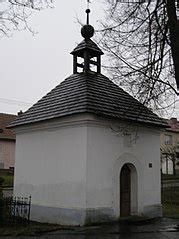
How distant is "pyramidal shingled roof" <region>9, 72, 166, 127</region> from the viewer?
1308 cm

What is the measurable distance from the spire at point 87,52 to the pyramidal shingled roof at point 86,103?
46 cm

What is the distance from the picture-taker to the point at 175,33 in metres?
9.46

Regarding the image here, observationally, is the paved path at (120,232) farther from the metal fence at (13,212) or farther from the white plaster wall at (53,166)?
the metal fence at (13,212)

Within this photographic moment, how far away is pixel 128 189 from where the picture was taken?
47.2 feet

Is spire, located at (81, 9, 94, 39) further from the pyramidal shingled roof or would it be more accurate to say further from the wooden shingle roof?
the wooden shingle roof

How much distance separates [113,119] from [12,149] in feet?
96.5

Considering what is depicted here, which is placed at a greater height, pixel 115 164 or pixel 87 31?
pixel 87 31

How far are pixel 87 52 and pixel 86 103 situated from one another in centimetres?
381

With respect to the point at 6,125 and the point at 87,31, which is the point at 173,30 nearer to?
the point at 87,31

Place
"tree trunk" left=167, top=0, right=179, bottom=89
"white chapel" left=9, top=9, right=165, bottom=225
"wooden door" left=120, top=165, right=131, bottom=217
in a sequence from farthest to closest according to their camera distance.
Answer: "wooden door" left=120, top=165, right=131, bottom=217, "white chapel" left=9, top=9, right=165, bottom=225, "tree trunk" left=167, top=0, right=179, bottom=89

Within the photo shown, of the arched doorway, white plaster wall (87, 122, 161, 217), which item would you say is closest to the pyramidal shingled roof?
white plaster wall (87, 122, 161, 217)

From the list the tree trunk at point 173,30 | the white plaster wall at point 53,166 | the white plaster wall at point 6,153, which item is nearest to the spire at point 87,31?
the white plaster wall at point 53,166

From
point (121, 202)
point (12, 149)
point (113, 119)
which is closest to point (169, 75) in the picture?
point (113, 119)

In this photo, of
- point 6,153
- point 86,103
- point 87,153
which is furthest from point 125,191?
point 6,153
